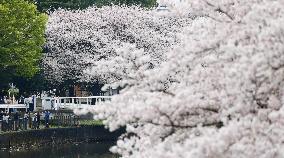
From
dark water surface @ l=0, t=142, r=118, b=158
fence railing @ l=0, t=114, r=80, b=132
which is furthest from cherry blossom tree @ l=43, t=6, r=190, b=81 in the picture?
dark water surface @ l=0, t=142, r=118, b=158

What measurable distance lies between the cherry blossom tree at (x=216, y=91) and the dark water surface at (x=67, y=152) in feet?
89.1

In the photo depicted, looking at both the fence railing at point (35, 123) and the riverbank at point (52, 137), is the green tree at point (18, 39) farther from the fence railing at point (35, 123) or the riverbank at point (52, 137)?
the riverbank at point (52, 137)

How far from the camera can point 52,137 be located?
1823 inches

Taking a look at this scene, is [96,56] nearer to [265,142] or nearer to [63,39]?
[63,39]

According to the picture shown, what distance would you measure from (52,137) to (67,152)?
4298 millimetres

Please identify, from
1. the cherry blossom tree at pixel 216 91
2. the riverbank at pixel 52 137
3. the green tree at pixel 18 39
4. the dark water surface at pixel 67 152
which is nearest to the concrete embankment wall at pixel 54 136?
the riverbank at pixel 52 137

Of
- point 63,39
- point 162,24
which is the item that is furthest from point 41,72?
point 162,24

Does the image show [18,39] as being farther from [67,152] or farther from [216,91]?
[216,91]

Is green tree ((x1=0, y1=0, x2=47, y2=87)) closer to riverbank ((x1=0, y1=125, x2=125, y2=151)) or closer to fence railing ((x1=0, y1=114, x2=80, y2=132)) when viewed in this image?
fence railing ((x1=0, y1=114, x2=80, y2=132))

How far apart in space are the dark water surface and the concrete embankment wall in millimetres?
573

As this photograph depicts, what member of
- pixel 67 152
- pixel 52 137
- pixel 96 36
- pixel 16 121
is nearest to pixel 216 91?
pixel 67 152

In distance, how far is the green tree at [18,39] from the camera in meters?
47.3

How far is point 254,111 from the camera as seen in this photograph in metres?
10.6

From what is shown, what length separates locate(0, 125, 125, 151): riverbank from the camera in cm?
4109
